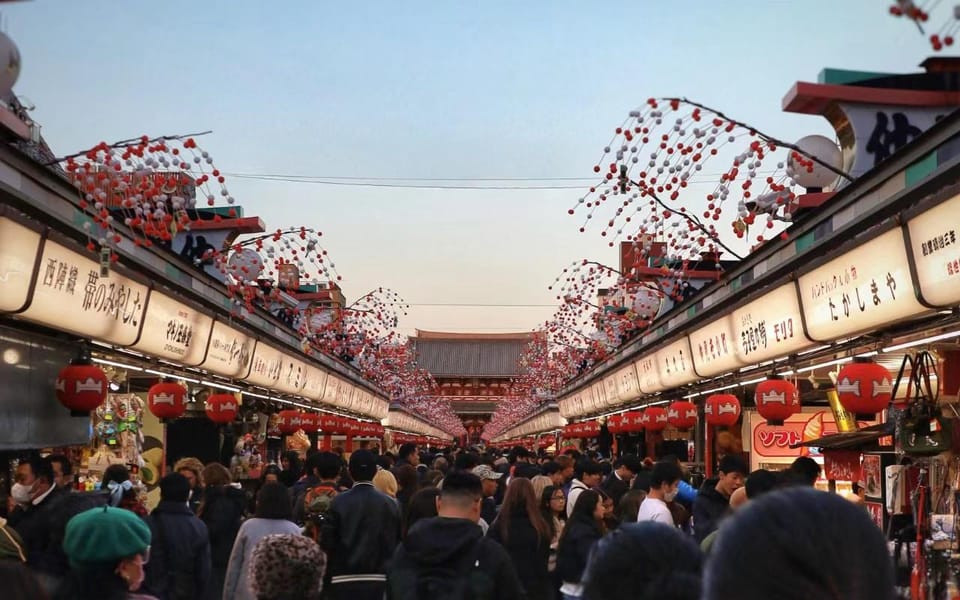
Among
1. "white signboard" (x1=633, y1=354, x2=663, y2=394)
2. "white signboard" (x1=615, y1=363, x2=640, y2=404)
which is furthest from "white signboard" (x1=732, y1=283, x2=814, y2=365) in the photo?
"white signboard" (x1=615, y1=363, x2=640, y2=404)

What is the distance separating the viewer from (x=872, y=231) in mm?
9273

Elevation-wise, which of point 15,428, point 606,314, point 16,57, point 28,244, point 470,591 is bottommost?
point 470,591

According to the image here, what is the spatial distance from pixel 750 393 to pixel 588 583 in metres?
18.0

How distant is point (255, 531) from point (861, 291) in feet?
18.1

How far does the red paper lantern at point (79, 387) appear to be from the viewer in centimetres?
1155

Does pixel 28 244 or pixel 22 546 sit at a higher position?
pixel 28 244

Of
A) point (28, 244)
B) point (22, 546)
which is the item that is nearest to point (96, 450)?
point (28, 244)

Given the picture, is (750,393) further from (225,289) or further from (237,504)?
(237,504)

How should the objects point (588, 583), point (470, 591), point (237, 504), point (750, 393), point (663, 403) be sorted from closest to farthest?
point (588, 583) < point (470, 591) < point (237, 504) < point (750, 393) < point (663, 403)

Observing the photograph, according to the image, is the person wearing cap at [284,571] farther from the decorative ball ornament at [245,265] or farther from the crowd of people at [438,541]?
the decorative ball ornament at [245,265]

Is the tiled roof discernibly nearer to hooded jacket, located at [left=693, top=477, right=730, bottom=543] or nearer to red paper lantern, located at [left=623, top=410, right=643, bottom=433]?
red paper lantern, located at [left=623, top=410, right=643, bottom=433]

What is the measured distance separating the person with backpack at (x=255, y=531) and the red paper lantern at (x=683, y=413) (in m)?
12.2

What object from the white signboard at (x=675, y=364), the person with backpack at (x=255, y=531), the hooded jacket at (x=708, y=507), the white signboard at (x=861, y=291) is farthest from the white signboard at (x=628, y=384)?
the person with backpack at (x=255, y=531)

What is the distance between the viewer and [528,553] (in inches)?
369
